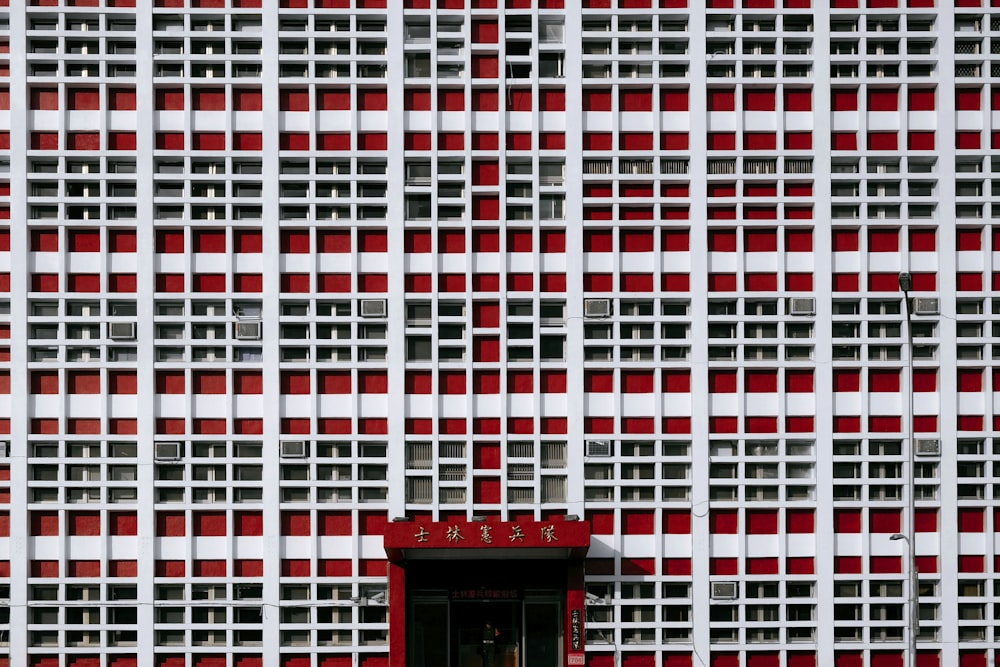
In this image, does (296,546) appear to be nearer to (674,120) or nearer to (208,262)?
(208,262)

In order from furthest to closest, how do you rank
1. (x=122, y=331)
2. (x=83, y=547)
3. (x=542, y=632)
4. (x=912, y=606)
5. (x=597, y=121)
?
(x=597, y=121)
(x=542, y=632)
(x=122, y=331)
(x=83, y=547)
(x=912, y=606)

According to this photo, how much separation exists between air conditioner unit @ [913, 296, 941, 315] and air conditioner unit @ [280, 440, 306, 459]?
41.9 feet

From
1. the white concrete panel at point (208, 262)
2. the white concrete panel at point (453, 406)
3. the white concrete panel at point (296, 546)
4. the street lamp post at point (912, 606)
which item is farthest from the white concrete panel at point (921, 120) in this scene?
the white concrete panel at point (296, 546)

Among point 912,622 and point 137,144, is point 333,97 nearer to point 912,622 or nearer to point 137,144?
point 137,144

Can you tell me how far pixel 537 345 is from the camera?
17125 millimetres

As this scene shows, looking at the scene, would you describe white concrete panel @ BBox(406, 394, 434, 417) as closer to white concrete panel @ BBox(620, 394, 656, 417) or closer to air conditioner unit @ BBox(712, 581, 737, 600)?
white concrete panel @ BBox(620, 394, 656, 417)

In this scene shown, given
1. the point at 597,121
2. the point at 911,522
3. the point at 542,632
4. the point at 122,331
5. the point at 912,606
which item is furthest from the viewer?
the point at 597,121

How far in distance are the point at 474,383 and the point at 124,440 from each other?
7129 mm

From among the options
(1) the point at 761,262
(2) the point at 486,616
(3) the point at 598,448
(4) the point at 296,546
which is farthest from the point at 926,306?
(4) the point at 296,546

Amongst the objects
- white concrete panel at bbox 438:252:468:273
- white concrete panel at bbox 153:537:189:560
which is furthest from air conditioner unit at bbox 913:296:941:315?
white concrete panel at bbox 153:537:189:560

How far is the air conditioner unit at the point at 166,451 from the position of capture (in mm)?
16922

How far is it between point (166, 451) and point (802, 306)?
43.4 ft

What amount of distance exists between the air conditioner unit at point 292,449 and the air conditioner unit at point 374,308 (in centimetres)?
290

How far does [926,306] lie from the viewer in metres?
17.2
